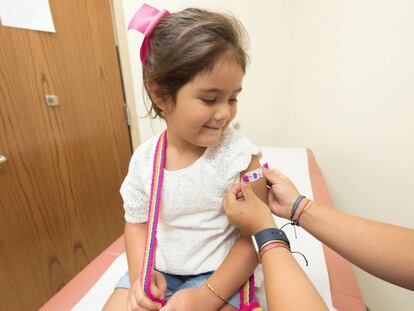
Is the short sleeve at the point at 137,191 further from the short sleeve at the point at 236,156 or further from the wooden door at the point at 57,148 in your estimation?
the wooden door at the point at 57,148

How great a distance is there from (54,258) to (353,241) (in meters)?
1.39

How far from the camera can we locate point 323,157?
4.81 feet

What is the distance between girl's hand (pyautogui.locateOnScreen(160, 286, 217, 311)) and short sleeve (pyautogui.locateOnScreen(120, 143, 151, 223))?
9.4 inches

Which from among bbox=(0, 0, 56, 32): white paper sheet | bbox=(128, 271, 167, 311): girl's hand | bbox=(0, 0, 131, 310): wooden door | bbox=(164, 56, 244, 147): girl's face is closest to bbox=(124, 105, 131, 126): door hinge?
bbox=(0, 0, 131, 310): wooden door

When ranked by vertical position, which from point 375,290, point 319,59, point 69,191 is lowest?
point 375,290

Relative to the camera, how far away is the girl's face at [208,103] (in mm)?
523

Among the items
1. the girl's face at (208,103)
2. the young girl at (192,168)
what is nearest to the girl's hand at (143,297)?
the young girl at (192,168)

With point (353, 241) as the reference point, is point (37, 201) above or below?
below

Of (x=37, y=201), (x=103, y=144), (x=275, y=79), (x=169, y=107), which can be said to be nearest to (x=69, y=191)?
(x=37, y=201)

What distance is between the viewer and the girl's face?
523 mm

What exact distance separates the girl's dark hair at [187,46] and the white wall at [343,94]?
2.27 ft

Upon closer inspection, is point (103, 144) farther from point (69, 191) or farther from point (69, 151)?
point (69, 191)

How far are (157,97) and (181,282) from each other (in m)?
0.50

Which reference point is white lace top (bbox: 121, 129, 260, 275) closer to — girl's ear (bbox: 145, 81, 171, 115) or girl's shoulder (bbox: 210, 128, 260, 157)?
girl's shoulder (bbox: 210, 128, 260, 157)
